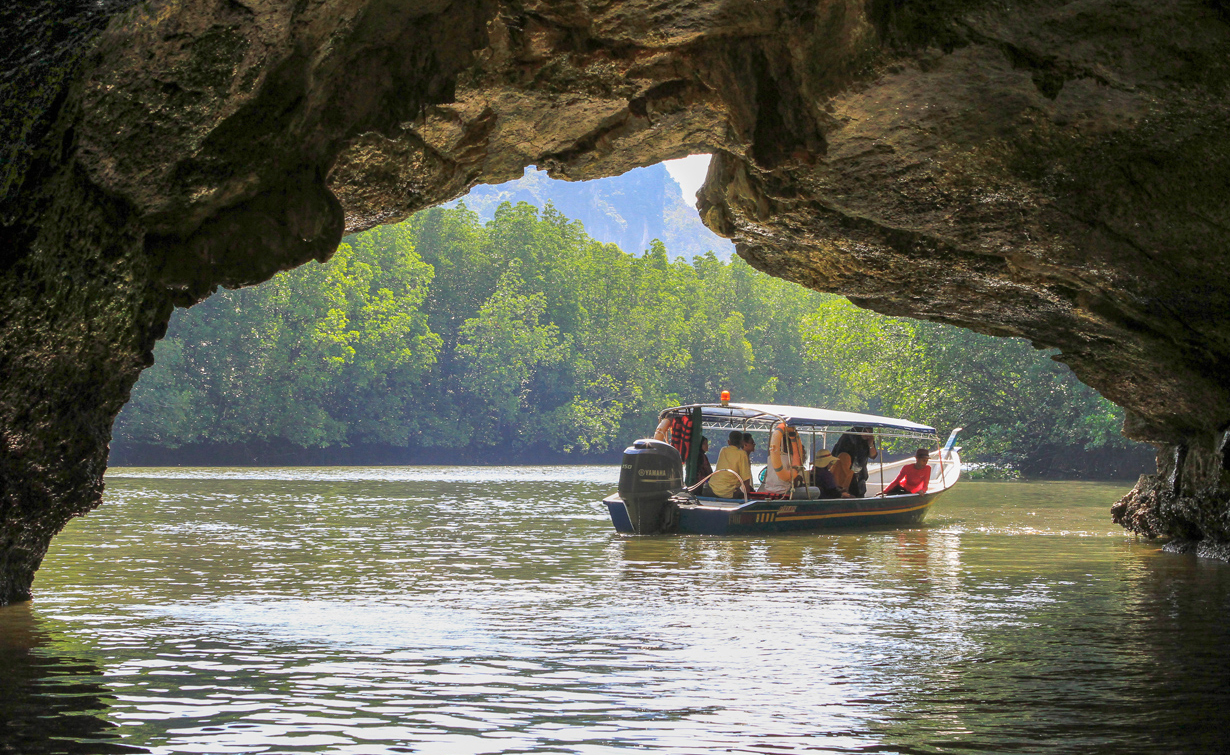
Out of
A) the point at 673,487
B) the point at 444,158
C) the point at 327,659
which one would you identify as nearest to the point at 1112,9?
the point at 444,158

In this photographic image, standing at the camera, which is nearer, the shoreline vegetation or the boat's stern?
the boat's stern

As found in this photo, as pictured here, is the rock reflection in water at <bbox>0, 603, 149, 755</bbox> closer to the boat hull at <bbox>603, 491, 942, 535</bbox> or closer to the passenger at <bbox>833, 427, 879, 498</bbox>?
the boat hull at <bbox>603, 491, 942, 535</bbox>

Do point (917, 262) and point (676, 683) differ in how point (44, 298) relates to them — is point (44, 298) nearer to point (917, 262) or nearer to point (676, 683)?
point (676, 683)

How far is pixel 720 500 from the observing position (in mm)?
16531

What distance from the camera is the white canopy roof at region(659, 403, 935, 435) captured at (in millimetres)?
16734

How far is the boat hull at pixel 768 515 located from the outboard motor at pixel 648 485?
17 cm

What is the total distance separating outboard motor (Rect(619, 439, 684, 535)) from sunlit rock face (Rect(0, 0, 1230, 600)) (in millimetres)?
5716

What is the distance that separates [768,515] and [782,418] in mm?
1501

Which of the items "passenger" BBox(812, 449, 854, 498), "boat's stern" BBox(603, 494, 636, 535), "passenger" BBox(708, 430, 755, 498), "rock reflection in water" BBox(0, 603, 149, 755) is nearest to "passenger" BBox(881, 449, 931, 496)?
"passenger" BBox(812, 449, 854, 498)

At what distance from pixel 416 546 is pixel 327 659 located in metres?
7.20

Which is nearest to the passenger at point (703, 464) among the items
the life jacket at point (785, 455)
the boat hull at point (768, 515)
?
the boat hull at point (768, 515)

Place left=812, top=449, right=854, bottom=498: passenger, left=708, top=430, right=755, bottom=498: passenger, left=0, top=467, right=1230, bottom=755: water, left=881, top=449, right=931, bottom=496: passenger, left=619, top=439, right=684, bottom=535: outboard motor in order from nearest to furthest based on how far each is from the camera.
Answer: left=0, top=467, right=1230, bottom=755: water < left=619, top=439, right=684, bottom=535: outboard motor < left=708, top=430, right=755, bottom=498: passenger < left=812, top=449, right=854, bottom=498: passenger < left=881, top=449, right=931, bottom=496: passenger

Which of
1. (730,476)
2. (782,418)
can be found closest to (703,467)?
(730,476)

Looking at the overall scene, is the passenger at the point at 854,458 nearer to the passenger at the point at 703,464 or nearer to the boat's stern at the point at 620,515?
the passenger at the point at 703,464
